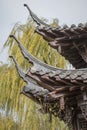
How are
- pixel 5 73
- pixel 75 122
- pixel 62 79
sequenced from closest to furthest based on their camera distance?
pixel 62 79 < pixel 75 122 < pixel 5 73

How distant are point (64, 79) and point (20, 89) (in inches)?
218

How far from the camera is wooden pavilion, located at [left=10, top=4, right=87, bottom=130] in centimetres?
511

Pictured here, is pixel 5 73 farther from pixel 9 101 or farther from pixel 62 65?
pixel 62 65

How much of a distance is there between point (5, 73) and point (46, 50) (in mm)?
1503

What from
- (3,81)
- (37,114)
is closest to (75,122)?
(37,114)

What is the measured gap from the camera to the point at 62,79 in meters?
5.09

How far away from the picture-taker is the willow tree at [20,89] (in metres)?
9.92

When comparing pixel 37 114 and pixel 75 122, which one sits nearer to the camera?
pixel 75 122

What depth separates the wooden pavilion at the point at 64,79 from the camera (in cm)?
511

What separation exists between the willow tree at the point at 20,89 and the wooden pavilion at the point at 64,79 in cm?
366

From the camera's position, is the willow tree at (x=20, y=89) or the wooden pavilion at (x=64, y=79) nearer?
the wooden pavilion at (x=64, y=79)

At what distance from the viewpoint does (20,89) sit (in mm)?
10531

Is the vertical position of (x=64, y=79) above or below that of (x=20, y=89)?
below

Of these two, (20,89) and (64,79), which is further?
(20,89)
